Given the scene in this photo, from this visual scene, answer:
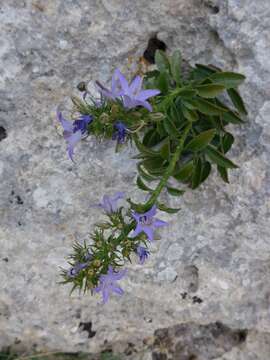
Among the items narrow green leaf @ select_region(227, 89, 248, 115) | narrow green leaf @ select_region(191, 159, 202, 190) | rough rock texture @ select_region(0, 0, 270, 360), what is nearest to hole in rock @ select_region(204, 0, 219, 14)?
rough rock texture @ select_region(0, 0, 270, 360)

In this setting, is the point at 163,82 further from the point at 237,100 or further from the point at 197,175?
the point at 197,175

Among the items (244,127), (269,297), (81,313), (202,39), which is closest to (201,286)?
(269,297)

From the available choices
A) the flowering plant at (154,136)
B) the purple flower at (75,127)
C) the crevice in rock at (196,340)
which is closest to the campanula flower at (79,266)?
the flowering plant at (154,136)

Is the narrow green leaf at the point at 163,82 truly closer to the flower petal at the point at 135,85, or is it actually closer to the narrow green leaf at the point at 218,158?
the narrow green leaf at the point at 218,158

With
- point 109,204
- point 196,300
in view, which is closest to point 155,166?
point 109,204

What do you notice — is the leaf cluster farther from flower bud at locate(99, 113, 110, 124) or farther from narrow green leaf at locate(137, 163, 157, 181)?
flower bud at locate(99, 113, 110, 124)

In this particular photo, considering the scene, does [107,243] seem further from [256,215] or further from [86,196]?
[256,215]
